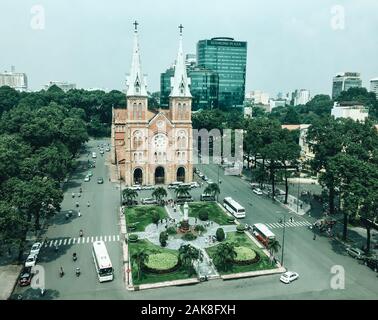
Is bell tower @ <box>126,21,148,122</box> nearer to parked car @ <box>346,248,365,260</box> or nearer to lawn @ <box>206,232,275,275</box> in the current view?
lawn @ <box>206,232,275,275</box>

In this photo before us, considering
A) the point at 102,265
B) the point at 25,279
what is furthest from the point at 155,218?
the point at 25,279

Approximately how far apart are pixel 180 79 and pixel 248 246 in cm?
4236

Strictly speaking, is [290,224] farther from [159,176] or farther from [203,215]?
[159,176]

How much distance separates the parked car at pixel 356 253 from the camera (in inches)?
1933

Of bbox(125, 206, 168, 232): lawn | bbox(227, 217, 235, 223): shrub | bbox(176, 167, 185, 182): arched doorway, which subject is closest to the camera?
bbox(125, 206, 168, 232): lawn

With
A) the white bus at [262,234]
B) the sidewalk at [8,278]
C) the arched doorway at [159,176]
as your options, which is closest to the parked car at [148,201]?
the arched doorway at [159,176]

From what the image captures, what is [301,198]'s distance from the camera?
250 feet

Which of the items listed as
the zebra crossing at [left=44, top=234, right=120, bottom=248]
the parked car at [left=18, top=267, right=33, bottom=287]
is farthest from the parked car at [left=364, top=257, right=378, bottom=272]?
the parked car at [left=18, top=267, right=33, bottom=287]

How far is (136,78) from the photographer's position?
79.2 m

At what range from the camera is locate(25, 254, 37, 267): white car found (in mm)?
45469

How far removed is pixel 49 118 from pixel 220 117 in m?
57.5

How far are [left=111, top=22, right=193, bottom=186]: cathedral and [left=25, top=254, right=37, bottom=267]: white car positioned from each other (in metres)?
36.3

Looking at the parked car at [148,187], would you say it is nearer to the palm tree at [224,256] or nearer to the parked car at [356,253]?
the palm tree at [224,256]

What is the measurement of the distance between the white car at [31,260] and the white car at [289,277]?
2966 centimetres
